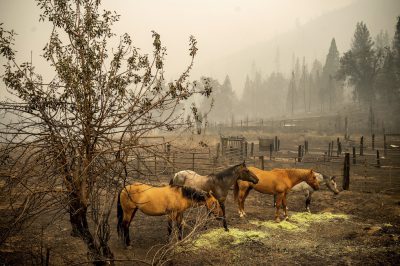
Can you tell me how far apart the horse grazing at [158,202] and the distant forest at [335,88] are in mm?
6158

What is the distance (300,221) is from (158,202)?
5.53 m

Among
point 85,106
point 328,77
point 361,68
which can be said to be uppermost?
point 328,77

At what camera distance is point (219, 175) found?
10.4 meters

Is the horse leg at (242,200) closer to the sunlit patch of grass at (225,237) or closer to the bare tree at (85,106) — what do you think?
the sunlit patch of grass at (225,237)

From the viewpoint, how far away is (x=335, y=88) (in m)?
77.6

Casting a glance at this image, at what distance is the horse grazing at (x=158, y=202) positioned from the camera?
820 cm

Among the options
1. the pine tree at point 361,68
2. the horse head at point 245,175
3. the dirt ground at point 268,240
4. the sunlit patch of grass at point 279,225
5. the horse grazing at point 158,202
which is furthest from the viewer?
the pine tree at point 361,68

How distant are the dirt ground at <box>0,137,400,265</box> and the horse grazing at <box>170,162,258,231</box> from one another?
3.76ft

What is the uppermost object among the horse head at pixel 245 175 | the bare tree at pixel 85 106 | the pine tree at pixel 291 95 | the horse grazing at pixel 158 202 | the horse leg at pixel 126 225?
the pine tree at pixel 291 95

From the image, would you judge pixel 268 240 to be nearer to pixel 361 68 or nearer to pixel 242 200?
pixel 242 200

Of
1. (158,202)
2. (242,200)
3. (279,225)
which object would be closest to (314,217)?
(279,225)

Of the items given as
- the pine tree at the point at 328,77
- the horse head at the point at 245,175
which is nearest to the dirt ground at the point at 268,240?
the horse head at the point at 245,175

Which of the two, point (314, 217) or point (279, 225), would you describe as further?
point (314, 217)

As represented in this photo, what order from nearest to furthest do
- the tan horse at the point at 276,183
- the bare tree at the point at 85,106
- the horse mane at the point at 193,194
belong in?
1. the bare tree at the point at 85,106
2. the horse mane at the point at 193,194
3. the tan horse at the point at 276,183
